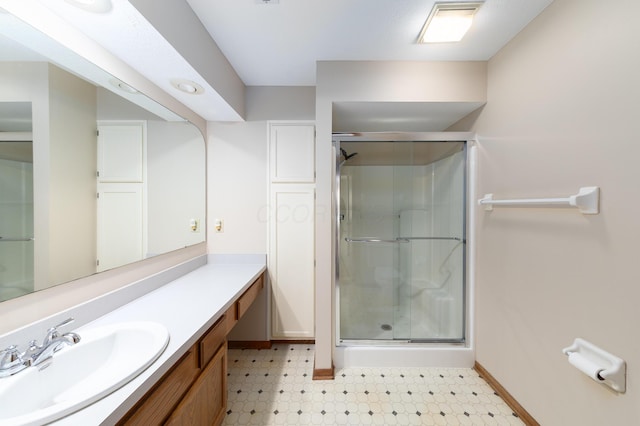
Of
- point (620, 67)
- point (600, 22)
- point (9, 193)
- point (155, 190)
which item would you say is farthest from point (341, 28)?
point (9, 193)

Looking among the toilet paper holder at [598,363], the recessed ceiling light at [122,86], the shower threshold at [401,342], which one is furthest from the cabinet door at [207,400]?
the toilet paper holder at [598,363]

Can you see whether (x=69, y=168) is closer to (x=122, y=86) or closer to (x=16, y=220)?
(x=16, y=220)

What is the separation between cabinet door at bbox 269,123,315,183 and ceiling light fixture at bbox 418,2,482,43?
3.48 feet

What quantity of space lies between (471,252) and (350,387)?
54.6 inches

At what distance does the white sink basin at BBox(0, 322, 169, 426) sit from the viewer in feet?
2.00

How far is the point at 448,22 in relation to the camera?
1336mm

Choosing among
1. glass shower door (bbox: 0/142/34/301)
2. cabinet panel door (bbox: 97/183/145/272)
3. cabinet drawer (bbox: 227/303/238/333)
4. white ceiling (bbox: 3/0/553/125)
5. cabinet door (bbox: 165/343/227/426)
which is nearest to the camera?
glass shower door (bbox: 0/142/34/301)

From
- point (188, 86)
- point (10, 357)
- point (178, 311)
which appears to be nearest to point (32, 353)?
point (10, 357)

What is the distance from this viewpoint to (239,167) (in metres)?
2.11

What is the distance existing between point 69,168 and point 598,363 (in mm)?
2476

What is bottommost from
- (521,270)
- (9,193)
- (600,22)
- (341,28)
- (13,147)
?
(521,270)

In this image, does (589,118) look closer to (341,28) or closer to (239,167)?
(341,28)

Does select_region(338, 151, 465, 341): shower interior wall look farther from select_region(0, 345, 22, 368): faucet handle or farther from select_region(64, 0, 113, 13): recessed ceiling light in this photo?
select_region(0, 345, 22, 368): faucet handle

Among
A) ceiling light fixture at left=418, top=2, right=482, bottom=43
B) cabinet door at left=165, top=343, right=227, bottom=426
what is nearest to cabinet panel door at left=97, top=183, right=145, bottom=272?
cabinet door at left=165, top=343, right=227, bottom=426
